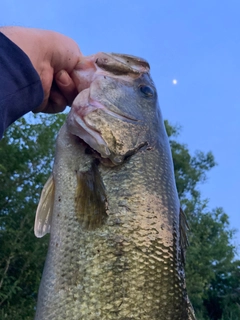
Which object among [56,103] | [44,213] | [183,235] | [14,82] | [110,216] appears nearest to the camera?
[14,82]

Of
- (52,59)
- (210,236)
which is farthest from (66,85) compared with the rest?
(210,236)

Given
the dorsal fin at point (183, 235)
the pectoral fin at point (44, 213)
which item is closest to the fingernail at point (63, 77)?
the pectoral fin at point (44, 213)

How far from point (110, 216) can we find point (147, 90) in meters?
1.01

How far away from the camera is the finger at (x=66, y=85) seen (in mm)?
2239

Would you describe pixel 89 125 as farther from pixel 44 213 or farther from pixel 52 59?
pixel 44 213

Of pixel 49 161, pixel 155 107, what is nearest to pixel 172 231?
pixel 155 107

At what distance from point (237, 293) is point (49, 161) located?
13270mm

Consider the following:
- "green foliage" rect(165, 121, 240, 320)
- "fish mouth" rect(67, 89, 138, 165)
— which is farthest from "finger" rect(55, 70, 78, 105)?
"green foliage" rect(165, 121, 240, 320)

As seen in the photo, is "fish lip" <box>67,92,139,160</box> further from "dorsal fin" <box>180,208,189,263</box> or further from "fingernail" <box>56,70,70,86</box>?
"dorsal fin" <box>180,208,189,263</box>

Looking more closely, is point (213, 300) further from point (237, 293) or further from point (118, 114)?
point (118, 114)

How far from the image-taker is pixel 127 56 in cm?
251

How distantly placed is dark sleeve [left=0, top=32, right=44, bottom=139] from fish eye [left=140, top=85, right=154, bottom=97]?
84cm

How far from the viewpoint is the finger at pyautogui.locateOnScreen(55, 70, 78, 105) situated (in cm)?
224

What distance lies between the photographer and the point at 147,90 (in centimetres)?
254
